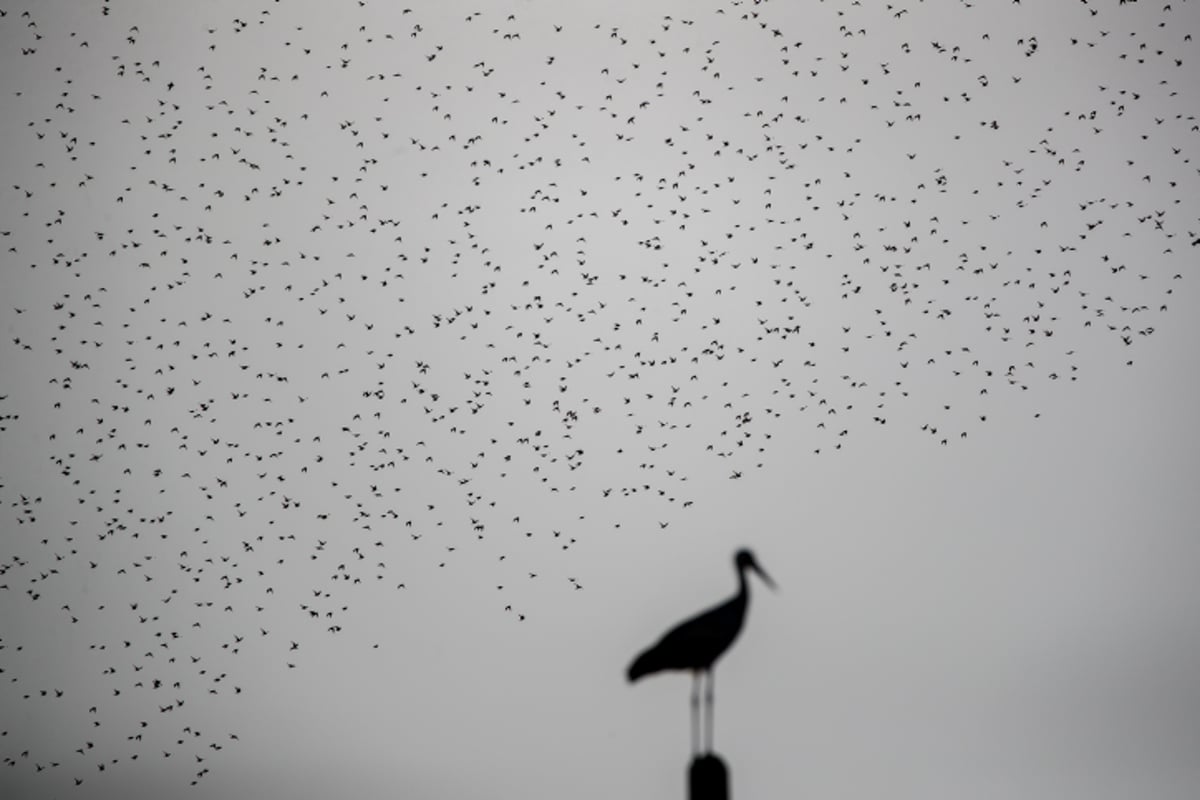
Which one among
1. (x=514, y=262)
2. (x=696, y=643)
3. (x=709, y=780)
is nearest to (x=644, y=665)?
(x=696, y=643)

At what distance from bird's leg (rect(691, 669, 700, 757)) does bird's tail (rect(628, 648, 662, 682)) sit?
9 centimetres

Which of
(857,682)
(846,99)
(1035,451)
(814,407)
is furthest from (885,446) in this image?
(846,99)

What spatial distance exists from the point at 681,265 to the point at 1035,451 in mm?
952

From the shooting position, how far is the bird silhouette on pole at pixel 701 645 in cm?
215

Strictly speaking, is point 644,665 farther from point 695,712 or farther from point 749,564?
point 749,564

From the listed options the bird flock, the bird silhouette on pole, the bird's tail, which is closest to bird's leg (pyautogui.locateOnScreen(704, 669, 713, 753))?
the bird silhouette on pole

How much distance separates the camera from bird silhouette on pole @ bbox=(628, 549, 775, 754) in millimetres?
2148

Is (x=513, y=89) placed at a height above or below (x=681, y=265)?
above

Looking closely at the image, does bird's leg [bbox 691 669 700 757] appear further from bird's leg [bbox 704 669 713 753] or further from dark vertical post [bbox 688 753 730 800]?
dark vertical post [bbox 688 753 730 800]

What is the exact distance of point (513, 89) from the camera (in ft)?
7.40

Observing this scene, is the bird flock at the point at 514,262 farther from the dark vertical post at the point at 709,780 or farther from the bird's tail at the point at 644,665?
the dark vertical post at the point at 709,780

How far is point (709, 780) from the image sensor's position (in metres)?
1.95

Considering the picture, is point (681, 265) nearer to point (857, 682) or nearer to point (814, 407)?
point (814, 407)

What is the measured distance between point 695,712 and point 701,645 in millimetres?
165
